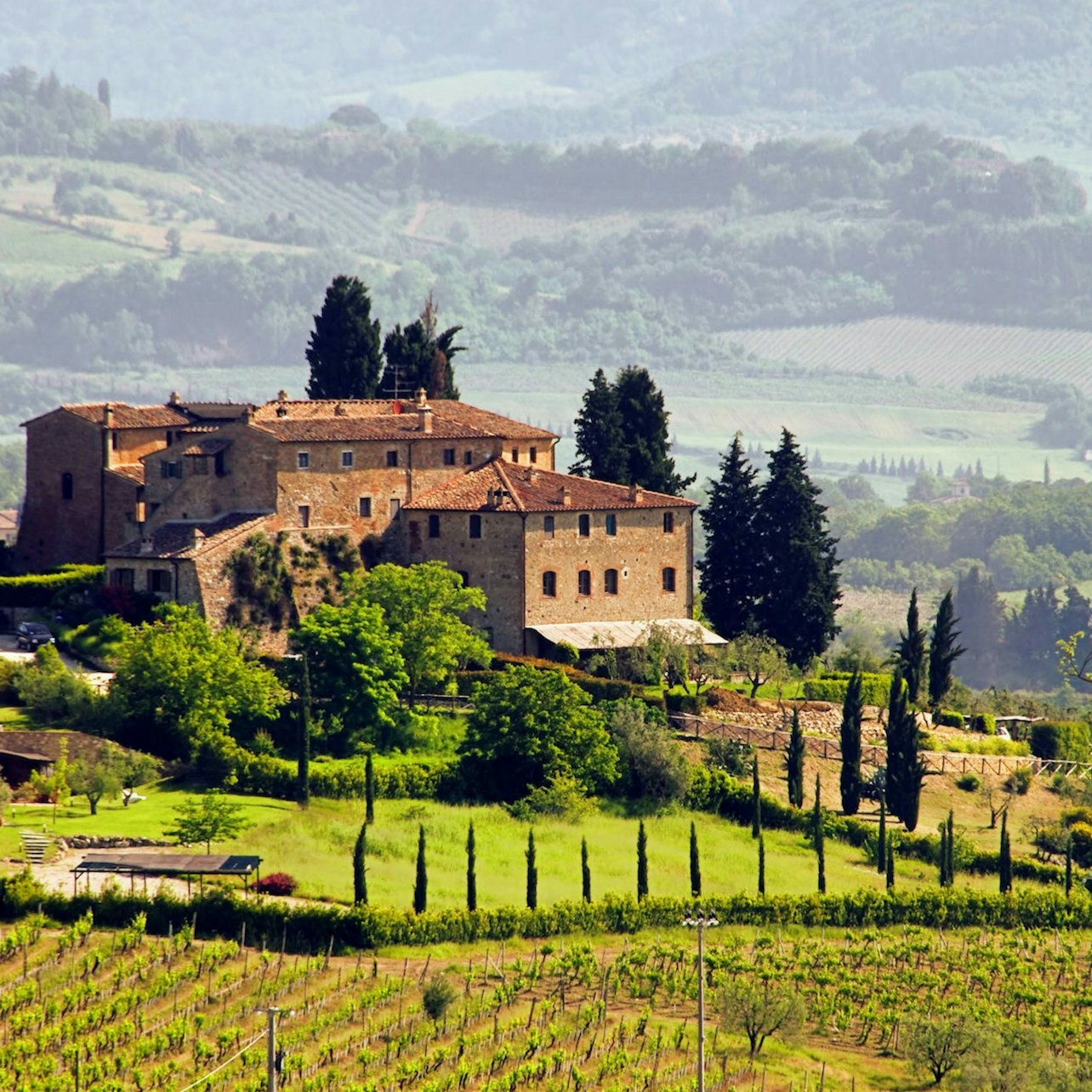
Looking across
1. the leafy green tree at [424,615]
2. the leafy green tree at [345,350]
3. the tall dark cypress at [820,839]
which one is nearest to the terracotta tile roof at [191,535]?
the leafy green tree at [424,615]

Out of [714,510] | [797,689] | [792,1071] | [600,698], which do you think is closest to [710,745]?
[600,698]

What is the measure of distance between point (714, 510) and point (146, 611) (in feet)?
88.0

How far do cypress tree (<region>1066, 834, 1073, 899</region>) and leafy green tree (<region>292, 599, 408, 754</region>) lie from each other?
24.7 meters

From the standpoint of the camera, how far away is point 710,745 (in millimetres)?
95125

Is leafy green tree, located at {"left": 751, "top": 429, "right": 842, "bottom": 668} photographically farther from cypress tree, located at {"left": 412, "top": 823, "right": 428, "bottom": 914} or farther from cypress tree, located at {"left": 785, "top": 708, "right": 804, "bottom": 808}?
cypress tree, located at {"left": 412, "top": 823, "right": 428, "bottom": 914}

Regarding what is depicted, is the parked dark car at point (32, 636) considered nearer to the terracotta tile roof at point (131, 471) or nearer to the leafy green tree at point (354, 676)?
the terracotta tile roof at point (131, 471)

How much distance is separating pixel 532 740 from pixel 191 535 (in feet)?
61.0

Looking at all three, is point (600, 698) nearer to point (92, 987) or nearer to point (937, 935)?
point (937, 935)

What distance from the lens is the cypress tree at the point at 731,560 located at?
357ft

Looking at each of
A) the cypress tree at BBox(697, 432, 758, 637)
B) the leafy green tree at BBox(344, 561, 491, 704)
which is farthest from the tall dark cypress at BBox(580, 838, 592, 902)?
the cypress tree at BBox(697, 432, 758, 637)

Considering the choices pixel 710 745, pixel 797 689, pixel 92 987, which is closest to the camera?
pixel 92 987

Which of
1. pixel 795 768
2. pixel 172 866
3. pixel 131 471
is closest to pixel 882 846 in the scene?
pixel 795 768

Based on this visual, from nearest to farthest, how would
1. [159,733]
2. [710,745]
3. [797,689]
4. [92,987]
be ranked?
[92,987] < [159,733] < [710,745] < [797,689]

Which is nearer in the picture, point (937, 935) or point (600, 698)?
point (937, 935)
